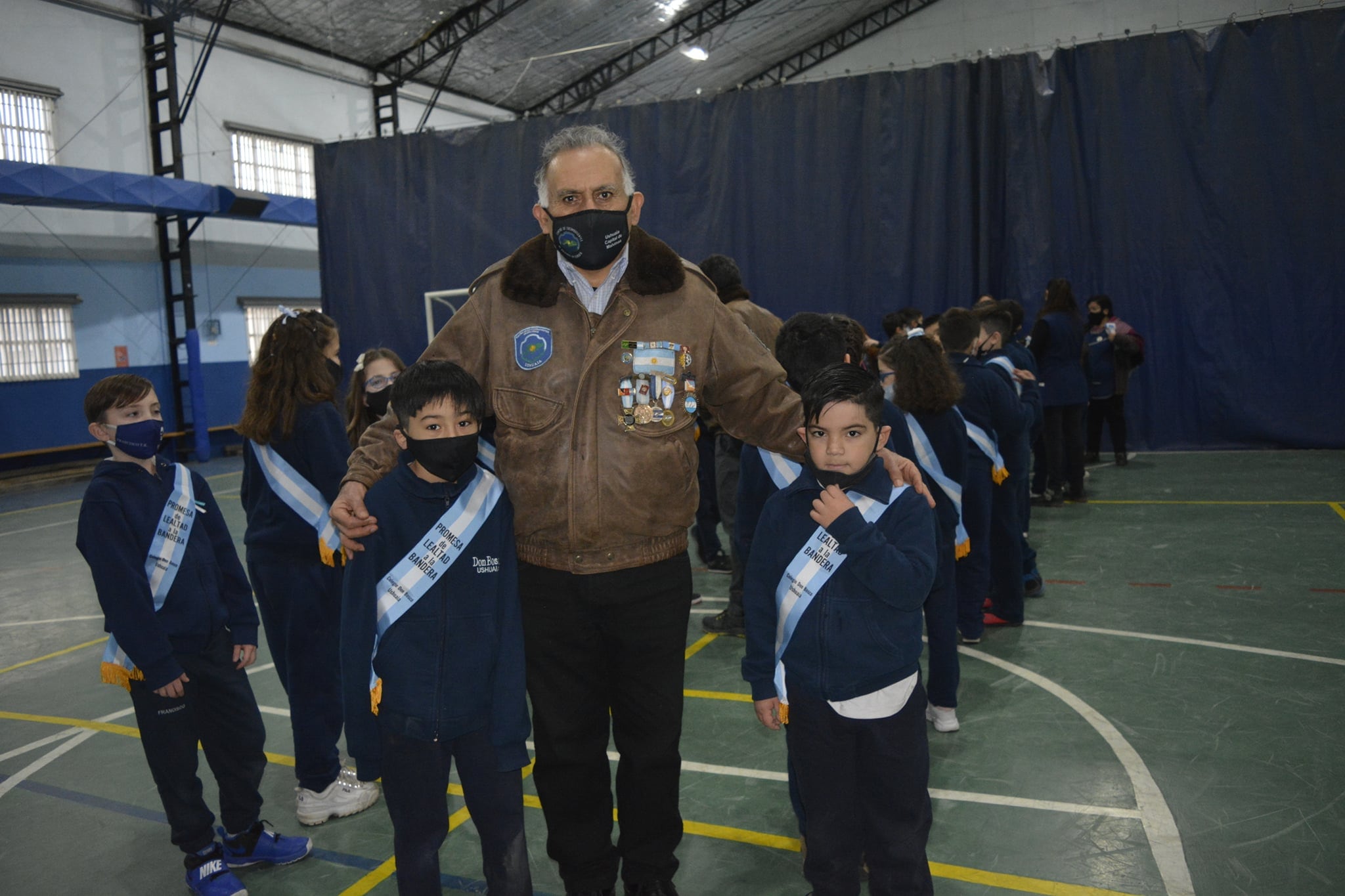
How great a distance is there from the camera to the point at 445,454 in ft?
7.61

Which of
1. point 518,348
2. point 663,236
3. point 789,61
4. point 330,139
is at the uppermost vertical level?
point 789,61

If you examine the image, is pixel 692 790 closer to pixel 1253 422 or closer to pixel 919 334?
pixel 919 334

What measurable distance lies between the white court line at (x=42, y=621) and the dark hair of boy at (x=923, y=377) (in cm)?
550

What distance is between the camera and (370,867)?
3088 mm

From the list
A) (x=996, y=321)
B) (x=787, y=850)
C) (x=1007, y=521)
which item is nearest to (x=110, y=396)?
(x=787, y=850)

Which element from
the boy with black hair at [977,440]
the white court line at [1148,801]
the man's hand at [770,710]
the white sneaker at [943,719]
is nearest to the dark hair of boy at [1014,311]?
the boy with black hair at [977,440]

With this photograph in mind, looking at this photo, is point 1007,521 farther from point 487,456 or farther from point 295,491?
point 295,491

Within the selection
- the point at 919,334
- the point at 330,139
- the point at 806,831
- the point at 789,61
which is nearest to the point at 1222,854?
the point at 806,831

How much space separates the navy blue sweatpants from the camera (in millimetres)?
3299

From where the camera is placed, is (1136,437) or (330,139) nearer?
(1136,437)

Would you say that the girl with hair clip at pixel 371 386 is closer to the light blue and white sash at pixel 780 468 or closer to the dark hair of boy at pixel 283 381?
the dark hair of boy at pixel 283 381

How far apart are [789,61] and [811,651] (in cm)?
2310

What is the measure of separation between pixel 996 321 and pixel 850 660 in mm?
3846

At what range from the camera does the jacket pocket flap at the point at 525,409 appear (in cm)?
236
